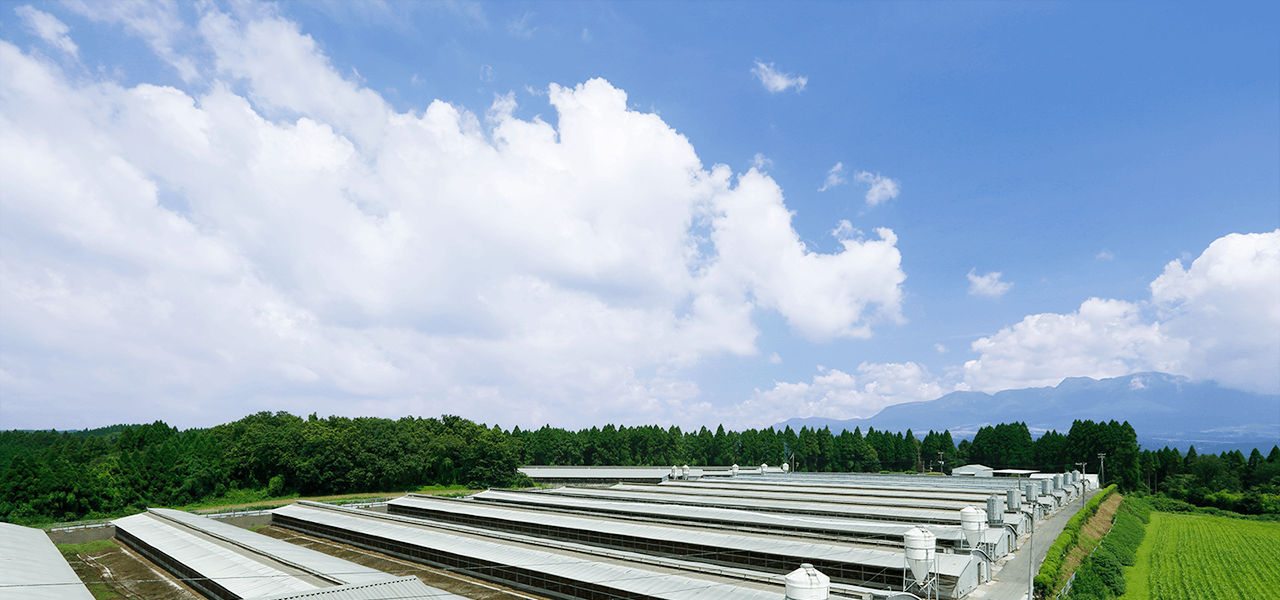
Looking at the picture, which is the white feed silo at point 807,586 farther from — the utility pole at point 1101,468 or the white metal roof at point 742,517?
the utility pole at point 1101,468

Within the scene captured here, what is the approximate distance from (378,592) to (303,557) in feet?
36.4

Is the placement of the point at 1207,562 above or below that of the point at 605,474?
below

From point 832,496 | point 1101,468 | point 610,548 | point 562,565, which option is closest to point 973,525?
point 610,548

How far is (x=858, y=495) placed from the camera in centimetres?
6078

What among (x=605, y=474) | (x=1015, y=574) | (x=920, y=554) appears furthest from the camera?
(x=605, y=474)

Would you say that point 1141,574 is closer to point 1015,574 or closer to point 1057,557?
point 1057,557

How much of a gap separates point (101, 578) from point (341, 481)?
150 feet

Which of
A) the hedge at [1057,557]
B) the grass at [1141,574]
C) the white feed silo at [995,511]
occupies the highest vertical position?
the white feed silo at [995,511]

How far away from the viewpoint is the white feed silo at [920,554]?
27266 millimetres

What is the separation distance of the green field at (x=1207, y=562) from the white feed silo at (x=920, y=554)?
2301 centimetres

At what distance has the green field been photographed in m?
40.0

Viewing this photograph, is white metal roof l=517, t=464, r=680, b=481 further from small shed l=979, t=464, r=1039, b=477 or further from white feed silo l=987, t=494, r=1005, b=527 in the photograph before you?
small shed l=979, t=464, r=1039, b=477

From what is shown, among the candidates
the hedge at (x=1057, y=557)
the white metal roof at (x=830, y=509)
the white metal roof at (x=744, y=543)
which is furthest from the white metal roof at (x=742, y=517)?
the white metal roof at (x=744, y=543)

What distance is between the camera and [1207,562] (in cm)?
4859
